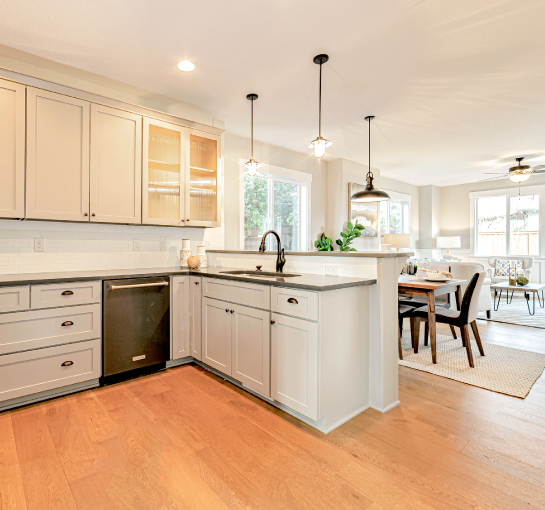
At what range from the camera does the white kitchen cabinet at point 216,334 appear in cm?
265

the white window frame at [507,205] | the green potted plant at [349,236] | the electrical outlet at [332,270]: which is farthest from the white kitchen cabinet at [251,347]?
the white window frame at [507,205]

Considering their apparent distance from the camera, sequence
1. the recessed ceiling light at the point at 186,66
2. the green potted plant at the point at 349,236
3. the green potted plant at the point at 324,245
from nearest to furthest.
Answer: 1. the recessed ceiling light at the point at 186,66
2. the green potted plant at the point at 324,245
3. the green potted plant at the point at 349,236

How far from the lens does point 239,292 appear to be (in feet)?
8.32

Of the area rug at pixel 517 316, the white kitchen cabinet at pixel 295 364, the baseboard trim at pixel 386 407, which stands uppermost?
the white kitchen cabinet at pixel 295 364

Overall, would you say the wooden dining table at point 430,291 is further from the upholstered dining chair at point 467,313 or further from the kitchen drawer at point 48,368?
the kitchen drawer at point 48,368

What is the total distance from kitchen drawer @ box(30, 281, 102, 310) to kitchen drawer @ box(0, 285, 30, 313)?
30 millimetres

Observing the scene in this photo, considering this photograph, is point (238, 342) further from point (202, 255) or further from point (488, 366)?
point (488, 366)

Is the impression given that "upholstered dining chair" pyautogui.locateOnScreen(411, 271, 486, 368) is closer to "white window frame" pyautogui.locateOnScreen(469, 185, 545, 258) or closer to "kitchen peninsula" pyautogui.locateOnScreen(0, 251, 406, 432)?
"kitchen peninsula" pyautogui.locateOnScreen(0, 251, 406, 432)

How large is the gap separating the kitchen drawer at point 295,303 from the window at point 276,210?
2.55 metres

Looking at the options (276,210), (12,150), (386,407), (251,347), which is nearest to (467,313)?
(386,407)

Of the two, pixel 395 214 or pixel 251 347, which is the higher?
pixel 395 214

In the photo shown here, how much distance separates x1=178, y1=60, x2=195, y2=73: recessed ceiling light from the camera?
2809mm

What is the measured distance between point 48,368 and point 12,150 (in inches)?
63.4

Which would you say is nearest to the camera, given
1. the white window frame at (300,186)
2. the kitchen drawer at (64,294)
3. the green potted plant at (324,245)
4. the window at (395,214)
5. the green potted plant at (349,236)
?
the kitchen drawer at (64,294)
